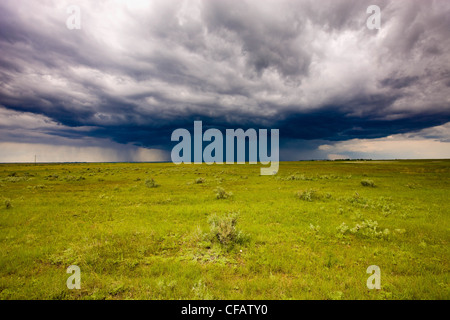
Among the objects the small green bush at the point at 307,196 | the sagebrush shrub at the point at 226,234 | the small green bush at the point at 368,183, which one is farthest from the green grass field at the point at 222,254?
the small green bush at the point at 368,183

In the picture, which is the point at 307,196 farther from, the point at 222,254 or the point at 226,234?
the point at 222,254

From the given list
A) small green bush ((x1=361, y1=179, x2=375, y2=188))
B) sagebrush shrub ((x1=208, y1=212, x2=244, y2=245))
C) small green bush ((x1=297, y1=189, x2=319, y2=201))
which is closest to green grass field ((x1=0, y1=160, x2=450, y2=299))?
sagebrush shrub ((x1=208, y1=212, x2=244, y2=245))

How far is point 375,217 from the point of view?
14.2 meters

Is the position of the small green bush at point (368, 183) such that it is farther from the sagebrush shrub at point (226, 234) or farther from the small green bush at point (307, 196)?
the sagebrush shrub at point (226, 234)

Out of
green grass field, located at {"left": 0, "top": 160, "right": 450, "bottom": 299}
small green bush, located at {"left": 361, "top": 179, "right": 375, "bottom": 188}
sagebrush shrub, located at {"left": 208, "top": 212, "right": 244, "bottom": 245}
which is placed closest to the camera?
green grass field, located at {"left": 0, "top": 160, "right": 450, "bottom": 299}

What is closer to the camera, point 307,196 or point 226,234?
point 226,234

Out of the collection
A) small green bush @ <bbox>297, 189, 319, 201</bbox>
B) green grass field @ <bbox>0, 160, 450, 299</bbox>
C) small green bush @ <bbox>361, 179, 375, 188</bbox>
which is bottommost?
green grass field @ <bbox>0, 160, 450, 299</bbox>

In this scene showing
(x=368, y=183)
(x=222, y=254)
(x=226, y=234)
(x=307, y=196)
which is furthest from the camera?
(x=368, y=183)

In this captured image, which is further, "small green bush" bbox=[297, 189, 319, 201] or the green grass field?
"small green bush" bbox=[297, 189, 319, 201]

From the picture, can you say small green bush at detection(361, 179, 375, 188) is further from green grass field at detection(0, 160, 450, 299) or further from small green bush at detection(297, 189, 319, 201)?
green grass field at detection(0, 160, 450, 299)

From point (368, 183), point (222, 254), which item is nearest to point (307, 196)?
point (222, 254)

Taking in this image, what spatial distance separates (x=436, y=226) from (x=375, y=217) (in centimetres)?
297

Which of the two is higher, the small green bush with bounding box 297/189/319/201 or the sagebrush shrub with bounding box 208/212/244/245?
the small green bush with bounding box 297/189/319/201
